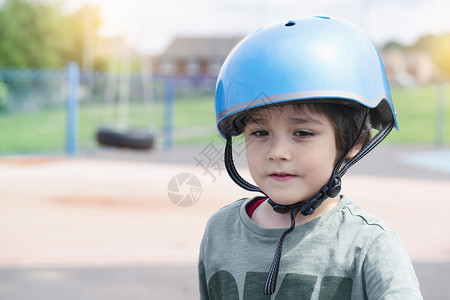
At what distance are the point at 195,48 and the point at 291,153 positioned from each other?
268 feet

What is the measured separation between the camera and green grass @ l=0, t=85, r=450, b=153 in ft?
57.8

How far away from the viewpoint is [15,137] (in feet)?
62.2

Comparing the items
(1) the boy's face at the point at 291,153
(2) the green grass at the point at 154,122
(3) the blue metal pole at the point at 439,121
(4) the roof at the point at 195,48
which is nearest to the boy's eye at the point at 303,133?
(1) the boy's face at the point at 291,153

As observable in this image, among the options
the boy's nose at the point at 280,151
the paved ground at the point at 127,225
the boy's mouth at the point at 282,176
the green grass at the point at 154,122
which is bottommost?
the green grass at the point at 154,122

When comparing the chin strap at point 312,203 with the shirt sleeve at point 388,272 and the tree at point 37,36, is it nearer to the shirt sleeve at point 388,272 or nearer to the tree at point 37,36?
the shirt sleeve at point 388,272

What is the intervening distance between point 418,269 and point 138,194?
427cm

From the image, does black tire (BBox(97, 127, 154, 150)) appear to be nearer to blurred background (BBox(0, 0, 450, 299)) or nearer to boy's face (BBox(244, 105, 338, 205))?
blurred background (BBox(0, 0, 450, 299))

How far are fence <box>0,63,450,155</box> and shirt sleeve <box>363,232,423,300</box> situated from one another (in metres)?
12.5

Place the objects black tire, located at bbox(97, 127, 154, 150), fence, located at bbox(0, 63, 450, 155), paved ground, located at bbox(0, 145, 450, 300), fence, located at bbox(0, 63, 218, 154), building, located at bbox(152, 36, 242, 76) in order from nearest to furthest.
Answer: paved ground, located at bbox(0, 145, 450, 300), black tire, located at bbox(97, 127, 154, 150), fence, located at bbox(0, 63, 218, 154), fence, located at bbox(0, 63, 450, 155), building, located at bbox(152, 36, 242, 76)

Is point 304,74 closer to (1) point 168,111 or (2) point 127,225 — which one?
(2) point 127,225

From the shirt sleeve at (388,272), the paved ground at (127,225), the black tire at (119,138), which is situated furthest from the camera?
the black tire at (119,138)

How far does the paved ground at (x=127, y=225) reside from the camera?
14.2ft

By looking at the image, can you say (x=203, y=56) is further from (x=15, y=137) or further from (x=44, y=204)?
(x=44, y=204)

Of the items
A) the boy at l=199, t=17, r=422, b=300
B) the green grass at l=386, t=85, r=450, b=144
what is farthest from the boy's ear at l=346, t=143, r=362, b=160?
the green grass at l=386, t=85, r=450, b=144
